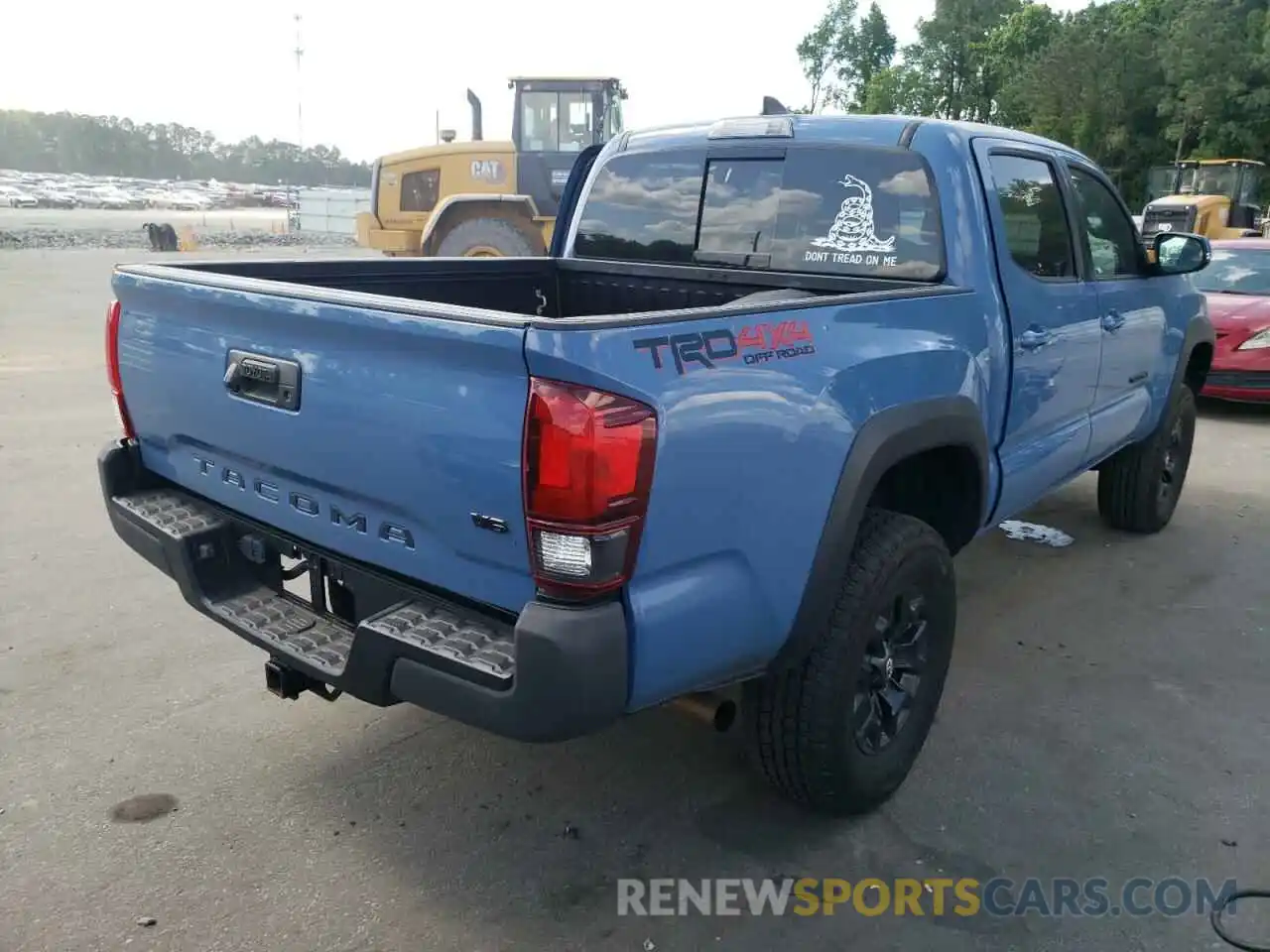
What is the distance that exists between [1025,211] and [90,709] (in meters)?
3.86

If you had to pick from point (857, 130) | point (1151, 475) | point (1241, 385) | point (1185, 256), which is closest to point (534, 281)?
point (857, 130)

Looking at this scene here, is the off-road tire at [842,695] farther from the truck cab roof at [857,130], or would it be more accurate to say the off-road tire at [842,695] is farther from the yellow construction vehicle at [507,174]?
the yellow construction vehicle at [507,174]

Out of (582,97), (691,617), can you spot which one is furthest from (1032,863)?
(582,97)

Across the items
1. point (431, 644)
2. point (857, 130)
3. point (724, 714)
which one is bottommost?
point (724, 714)

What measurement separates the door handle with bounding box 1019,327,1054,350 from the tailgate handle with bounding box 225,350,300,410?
2461 millimetres

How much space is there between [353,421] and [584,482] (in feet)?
2.20

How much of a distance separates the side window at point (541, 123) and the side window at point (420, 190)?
157 centimetres

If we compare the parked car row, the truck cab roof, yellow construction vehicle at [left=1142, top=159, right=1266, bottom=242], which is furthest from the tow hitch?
Result: the parked car row

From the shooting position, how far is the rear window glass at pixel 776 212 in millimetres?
3488

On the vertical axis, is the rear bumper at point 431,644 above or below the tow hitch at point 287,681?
above

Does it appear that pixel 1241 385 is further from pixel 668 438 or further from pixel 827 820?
pixel 668 438

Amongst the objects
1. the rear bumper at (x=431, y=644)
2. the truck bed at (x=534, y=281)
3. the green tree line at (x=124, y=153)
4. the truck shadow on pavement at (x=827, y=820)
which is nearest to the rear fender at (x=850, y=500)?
the truck bed at (x=534, y=281)

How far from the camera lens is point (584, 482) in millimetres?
2020

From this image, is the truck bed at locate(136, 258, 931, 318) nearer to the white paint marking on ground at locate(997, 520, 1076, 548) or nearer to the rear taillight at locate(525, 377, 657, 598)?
the rear taillight at locate(525, 377, 657, 598)
